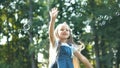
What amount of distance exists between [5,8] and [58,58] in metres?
32.4

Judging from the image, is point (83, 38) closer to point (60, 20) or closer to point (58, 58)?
point (60, 20)

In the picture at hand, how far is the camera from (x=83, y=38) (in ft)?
102

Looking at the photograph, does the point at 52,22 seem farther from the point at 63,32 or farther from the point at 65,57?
the point at 65,57

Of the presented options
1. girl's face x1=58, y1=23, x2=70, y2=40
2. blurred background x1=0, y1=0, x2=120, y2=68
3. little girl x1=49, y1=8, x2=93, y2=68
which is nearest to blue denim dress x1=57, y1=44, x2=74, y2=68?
little girl x1=49, y1=8, x2=93, y2=68

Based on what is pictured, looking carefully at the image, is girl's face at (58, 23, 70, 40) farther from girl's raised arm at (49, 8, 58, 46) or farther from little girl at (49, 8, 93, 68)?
girl's raised arm at (49, 8, 58, 46)

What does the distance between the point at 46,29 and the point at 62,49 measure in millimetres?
27820

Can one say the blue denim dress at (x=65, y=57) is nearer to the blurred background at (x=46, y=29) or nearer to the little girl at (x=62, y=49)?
the little girl at (x=62, y=49)

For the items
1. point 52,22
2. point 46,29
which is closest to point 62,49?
point 52,22

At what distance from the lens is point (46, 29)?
32.6 m

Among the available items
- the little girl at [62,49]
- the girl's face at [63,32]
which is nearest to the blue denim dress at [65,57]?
the little girl at [62,49]

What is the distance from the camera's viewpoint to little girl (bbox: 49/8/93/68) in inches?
184

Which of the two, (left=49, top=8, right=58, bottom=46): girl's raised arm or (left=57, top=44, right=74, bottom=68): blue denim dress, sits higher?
(left=49, top=8, right=58, bottom=46): girl's raised arm

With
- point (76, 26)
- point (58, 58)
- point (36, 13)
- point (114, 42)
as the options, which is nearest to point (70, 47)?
point (58, 58)

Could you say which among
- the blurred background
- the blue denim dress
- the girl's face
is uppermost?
the blurred background
